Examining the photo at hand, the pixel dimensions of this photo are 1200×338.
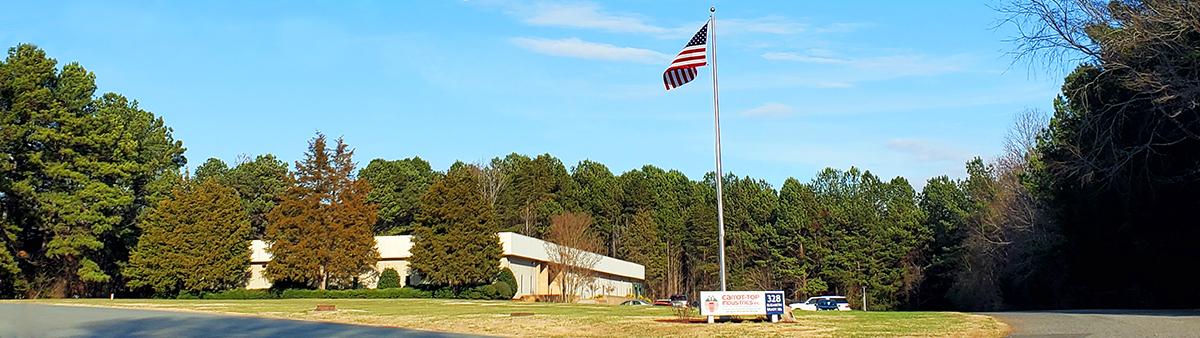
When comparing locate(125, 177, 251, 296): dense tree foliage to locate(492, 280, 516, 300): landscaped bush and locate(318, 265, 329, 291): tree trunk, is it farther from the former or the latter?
locate(492, 280, 516, 300): landscaped bush

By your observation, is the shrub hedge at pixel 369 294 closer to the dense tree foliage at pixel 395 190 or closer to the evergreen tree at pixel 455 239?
the evergreen tree at pixel 455 239

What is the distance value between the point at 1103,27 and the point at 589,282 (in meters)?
42.3

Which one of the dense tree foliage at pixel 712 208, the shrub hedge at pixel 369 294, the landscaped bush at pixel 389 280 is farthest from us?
the landscaped bush at pixel 389 280

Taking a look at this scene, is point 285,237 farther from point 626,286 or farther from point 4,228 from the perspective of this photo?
point 626,286

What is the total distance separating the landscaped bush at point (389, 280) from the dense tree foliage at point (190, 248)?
842 cm

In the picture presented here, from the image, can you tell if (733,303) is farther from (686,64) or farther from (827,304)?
(827,304)

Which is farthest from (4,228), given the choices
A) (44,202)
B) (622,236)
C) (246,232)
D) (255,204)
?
(622,236)

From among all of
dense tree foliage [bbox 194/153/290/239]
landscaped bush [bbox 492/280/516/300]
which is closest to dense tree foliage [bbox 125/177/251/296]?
landscaped bush [bbox 492/280/516/300]

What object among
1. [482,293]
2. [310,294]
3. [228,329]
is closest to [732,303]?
[228,329]

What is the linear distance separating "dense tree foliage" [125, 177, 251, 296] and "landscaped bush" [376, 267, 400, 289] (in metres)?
8.42

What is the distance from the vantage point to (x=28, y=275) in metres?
59.2

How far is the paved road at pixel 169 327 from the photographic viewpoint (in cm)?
2053

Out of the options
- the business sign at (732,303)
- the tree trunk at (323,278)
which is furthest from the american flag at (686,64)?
the tree trunk at (323,278)

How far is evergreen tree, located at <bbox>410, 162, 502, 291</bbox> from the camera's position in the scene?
186 ft
